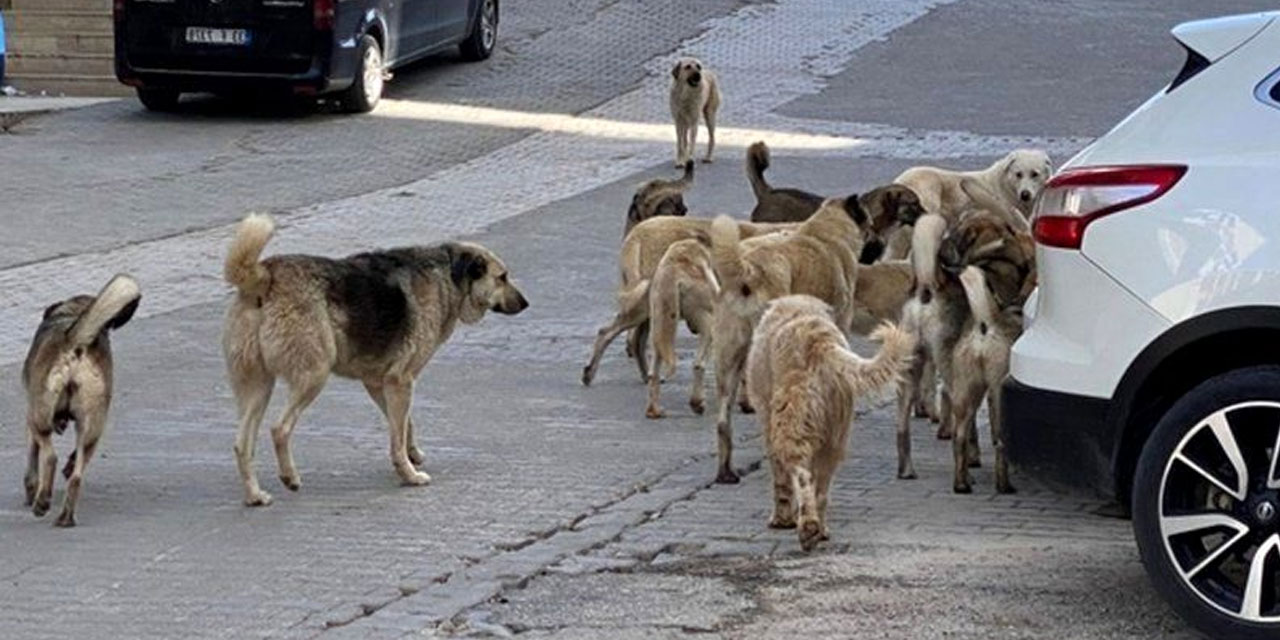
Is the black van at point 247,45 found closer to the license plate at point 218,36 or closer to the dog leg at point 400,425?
the license plate at point 218,36

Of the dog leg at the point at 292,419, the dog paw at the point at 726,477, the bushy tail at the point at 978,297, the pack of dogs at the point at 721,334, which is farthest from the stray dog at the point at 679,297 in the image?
the dog leg at the point at 292,419

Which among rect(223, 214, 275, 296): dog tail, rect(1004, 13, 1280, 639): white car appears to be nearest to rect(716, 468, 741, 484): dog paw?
rect(223, 214, 275, 296): dog tail

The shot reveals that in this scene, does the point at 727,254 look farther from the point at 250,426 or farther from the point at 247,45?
the point at 247,45

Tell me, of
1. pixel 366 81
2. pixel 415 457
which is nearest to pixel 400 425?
pixel 415 457

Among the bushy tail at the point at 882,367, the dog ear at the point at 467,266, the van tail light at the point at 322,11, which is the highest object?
the bushy tail at the point at 882,367

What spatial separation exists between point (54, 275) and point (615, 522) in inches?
302

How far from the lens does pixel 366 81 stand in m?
23.0

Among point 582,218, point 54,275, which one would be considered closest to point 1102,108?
point 582,218

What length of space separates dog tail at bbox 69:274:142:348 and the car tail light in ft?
12.6

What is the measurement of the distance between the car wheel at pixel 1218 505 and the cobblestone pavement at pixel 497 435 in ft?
1.47

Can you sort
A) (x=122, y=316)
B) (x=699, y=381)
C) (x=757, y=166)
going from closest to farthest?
(x=122, y=316) → (x=699, y=381) → (x=757, y=166)

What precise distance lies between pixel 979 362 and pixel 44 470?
3735mm

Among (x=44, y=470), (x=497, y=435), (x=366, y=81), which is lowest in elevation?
(x=366, y=81)

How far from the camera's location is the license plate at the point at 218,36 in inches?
859
